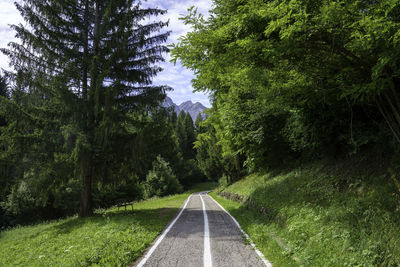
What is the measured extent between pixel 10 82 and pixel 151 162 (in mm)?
8069

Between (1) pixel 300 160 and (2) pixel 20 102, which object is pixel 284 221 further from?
(2) pixel 20 102

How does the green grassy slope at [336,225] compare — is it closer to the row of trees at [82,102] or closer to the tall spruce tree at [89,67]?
the row of trees at [82,102]

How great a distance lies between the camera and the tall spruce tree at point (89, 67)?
36.0 feet

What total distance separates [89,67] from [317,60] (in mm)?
10926

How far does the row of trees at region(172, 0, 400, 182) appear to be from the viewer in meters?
4.08

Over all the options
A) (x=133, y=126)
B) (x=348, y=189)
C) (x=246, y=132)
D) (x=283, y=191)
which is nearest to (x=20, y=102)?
(x=133, y=126)

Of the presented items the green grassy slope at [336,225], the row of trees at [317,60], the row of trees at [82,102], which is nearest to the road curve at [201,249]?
the green grassy slope at [336,225]

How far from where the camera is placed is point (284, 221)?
7.31m

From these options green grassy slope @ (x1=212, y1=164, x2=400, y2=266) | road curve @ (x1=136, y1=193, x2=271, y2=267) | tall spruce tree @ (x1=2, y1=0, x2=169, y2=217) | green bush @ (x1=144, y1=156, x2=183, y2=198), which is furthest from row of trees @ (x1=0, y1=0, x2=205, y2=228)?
green bush @ (x1=144, y1=156, x2=183, y2=198)

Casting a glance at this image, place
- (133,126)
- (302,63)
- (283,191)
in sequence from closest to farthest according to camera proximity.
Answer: (302,63) < (283,191) < (133,126)

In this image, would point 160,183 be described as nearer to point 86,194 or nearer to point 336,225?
point 86,194

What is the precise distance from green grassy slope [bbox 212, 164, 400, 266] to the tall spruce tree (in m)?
8.37

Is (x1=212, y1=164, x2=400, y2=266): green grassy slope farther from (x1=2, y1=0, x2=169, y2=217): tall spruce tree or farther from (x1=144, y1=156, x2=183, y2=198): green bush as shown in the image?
(x1=144, y1=156, x2=183, y2=198): green bush

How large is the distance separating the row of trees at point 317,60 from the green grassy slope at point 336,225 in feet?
5.01
